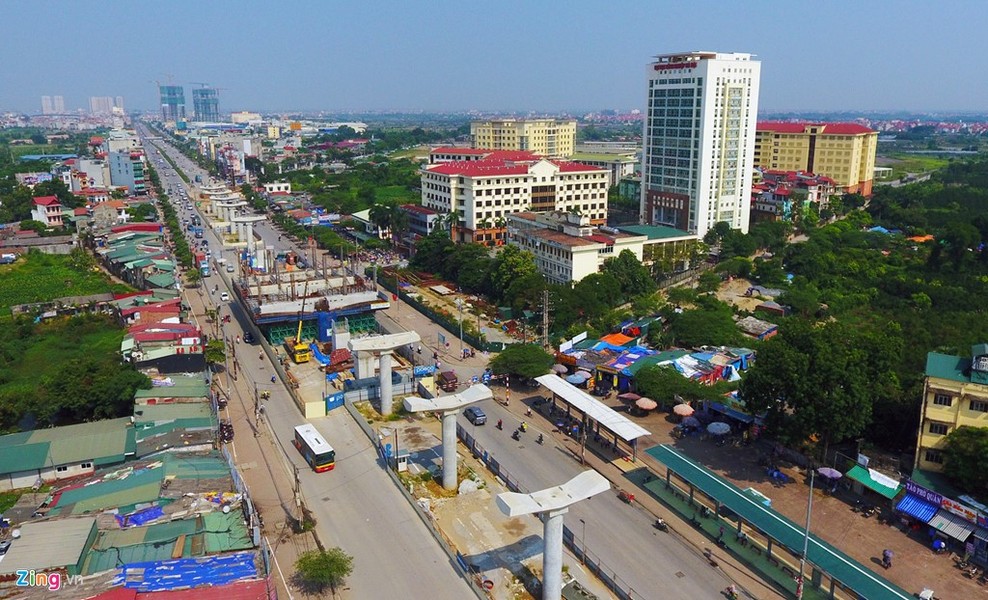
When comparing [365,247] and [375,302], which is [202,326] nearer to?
[375,302]

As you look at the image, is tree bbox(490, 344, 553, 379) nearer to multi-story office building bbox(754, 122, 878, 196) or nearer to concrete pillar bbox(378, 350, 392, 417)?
concrete pillar bbox(378, 350, 392, 417)

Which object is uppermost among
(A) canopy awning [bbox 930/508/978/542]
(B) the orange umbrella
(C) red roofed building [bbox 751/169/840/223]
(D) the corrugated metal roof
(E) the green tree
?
(C) red roofed building [bbox 751/169/840/223]

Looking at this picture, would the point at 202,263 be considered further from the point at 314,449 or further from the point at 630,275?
the point at 314,449

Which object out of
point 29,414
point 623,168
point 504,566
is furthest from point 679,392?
point 623,168

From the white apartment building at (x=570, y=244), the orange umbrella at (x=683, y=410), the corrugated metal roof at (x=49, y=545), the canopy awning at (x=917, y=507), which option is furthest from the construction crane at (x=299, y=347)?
the canopy awning at (x=917, y=507)

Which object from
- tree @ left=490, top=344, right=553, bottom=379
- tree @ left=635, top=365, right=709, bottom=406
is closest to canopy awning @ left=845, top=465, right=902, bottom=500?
tree @ left=635, top=365, right=709, bottom=406

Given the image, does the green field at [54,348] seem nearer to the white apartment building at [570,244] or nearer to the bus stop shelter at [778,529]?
the bus stop shelter at [778,529]
